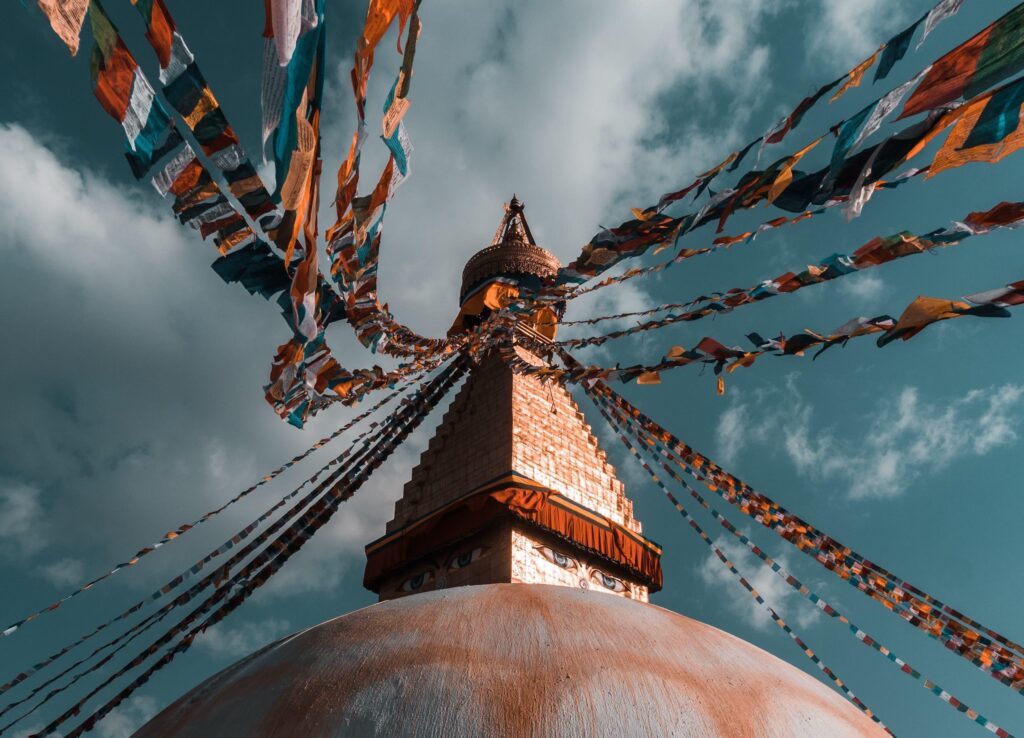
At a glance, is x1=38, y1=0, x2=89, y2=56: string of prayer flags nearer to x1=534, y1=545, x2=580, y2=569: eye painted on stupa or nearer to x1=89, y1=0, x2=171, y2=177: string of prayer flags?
x1=89, y1=0, x2=171, y2=177: string of prayer flags

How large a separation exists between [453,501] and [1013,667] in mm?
4791

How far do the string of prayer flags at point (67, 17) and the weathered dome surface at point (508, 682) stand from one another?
3.21m

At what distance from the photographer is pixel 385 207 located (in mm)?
4832

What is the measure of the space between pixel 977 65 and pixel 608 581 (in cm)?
504

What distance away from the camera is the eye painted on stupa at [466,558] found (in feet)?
20.8

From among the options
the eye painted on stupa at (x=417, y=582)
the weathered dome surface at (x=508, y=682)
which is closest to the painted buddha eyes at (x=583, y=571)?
the eye painted on stupa at (x=417, y=582)

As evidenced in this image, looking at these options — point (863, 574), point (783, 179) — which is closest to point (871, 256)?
point (783, 179)

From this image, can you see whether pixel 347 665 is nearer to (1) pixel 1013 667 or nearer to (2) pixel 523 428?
(2) pixel 523 428

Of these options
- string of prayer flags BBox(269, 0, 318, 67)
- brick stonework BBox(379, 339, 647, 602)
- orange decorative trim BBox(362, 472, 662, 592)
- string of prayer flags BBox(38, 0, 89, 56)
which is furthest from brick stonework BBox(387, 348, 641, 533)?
string of prayer flags BBox(38, 0, 89, 56)

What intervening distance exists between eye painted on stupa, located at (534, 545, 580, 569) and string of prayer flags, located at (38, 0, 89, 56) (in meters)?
4.92

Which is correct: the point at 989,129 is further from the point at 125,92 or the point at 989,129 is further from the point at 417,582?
the point at 417,582

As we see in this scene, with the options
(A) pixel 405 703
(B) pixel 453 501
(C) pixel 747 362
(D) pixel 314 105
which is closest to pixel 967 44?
(C) pixel 747 362

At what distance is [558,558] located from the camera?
6422 millimetres

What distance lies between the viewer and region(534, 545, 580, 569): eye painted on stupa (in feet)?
20.8
